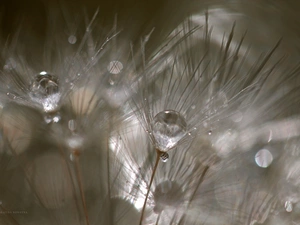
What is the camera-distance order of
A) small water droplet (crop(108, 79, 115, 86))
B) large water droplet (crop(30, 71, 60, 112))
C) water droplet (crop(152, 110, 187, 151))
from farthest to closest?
small water droplet (crop(108, 79, 115, 86)), large water droplet (crop(30, 71, 60, 112)), water droplet (crop(152, 110, 187, 151))

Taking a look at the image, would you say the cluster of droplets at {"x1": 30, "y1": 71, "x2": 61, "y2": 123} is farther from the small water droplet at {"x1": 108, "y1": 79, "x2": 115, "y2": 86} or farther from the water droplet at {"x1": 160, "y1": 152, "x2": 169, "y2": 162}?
the water droplet at {"x1": 160, "y1": 152, "x2": 169, "y2": 162}

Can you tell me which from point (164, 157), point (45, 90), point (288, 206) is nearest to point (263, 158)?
point (288, 206)

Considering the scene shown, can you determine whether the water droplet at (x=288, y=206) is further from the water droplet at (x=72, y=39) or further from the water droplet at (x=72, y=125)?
the water droplet at (x=72, y=39)

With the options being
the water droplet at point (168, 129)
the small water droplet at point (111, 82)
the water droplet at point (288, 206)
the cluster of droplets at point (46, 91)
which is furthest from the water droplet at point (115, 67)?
the water droplet at point (288, 206)

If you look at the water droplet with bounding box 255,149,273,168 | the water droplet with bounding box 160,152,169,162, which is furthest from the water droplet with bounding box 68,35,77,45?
the water droplet with bounding box 255,149,273,168

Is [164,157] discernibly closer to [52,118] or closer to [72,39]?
[52,118]

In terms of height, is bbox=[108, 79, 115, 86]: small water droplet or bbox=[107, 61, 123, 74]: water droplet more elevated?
bbox=[107, 61, 123, 74]: water droplet
